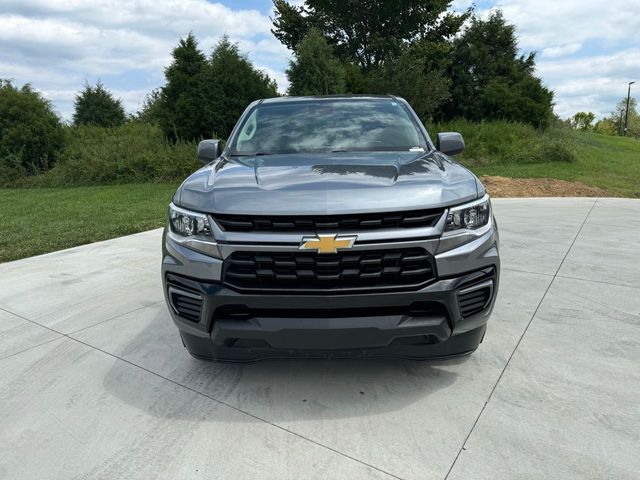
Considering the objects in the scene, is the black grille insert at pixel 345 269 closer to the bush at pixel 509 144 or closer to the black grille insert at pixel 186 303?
the black grille insert at pixel 186 303

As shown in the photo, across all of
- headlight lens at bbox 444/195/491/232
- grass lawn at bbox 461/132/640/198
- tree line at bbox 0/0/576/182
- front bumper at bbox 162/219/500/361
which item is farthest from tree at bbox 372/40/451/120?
front bumper at bbox 162/219/500/361

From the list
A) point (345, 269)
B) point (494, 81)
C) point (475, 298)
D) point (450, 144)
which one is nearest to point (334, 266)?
point (345, 269)

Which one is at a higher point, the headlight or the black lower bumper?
the headlight

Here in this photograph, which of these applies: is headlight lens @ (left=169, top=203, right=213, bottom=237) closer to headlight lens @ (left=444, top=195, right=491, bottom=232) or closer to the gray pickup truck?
the gray pickup truck

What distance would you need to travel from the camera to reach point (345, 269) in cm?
234

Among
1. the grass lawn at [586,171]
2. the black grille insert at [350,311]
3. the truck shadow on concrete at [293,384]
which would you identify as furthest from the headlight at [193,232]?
the grass lawn at [586,171]

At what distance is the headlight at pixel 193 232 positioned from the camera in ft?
8.04

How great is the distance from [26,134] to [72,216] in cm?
1144

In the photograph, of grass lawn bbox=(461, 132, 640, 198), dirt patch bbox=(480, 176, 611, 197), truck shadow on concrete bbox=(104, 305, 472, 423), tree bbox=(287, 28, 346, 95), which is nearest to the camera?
truck shadow on concrete bbox=(104, 305, 472, 423)

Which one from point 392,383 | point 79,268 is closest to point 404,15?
point 79,268

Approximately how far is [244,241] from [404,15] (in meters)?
30.0

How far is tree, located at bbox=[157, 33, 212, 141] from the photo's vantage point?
18375mm

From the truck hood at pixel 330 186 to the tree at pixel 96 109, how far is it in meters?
25.7

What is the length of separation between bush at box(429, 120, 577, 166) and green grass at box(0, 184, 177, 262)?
420 inches
